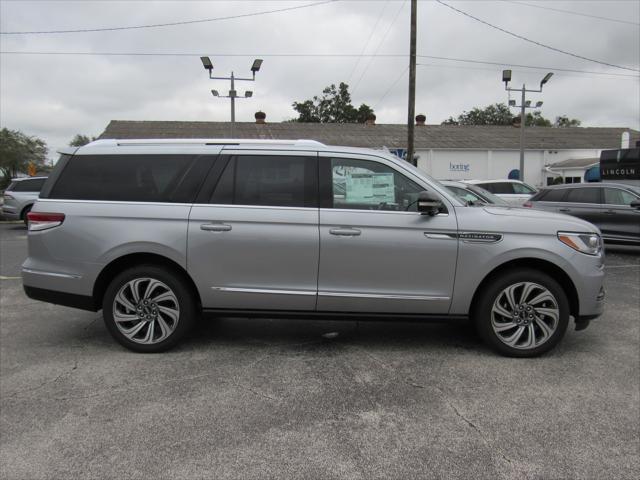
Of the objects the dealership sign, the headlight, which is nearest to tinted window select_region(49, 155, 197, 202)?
the headlight

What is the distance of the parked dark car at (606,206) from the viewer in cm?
1023

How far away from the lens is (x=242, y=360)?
423 centimetres

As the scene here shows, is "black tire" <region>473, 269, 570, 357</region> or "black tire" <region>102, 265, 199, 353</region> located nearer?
"black tire" <region>473, 269, 570, 357</region>

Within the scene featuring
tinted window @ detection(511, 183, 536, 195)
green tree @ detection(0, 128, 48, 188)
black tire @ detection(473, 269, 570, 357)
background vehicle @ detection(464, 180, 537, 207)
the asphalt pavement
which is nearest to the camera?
the asphalt pavement

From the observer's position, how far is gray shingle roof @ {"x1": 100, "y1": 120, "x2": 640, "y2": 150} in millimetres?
29078

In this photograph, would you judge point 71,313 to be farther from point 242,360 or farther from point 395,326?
point 395,326

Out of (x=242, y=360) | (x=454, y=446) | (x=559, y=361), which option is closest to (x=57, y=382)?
(x=242, y=360)

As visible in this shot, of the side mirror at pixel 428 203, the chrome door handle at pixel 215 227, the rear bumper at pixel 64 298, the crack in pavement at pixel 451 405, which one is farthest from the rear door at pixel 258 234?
the rear bumper at pixel 64 298

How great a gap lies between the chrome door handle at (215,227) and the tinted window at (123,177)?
0.46 m

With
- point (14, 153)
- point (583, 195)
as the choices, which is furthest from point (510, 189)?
point (14, 153)

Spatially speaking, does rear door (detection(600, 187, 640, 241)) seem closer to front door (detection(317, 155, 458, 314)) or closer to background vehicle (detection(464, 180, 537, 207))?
background vehicle (detection(464, 180, 537, 207))

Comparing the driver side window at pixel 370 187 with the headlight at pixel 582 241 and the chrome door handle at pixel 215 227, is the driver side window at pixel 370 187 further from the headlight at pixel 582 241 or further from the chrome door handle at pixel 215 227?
the headlight at pixel 582 241

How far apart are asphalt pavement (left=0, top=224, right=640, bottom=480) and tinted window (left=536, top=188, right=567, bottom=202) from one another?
6782 millimetres

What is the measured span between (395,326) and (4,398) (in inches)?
138
